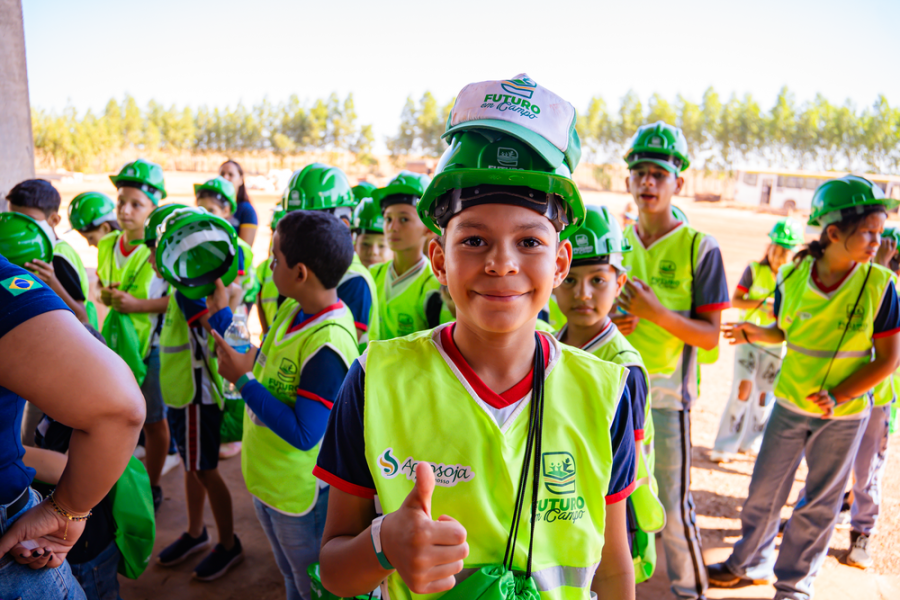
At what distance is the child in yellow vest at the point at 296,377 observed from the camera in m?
2.32

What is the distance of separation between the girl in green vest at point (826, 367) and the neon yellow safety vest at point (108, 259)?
16.5ft

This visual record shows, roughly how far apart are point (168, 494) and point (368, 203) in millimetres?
2795

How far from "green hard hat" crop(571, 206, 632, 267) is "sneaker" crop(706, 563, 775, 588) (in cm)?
248

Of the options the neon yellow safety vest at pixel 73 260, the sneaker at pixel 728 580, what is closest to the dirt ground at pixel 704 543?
the sneaker at pixel 728 580

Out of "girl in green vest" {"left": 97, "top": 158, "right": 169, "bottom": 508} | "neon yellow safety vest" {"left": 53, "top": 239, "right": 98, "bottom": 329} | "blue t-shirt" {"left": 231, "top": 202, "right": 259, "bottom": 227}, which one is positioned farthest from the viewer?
"blue t-shirt" {"left": 231, "top": 202, "right": 259, "bottom": 227}

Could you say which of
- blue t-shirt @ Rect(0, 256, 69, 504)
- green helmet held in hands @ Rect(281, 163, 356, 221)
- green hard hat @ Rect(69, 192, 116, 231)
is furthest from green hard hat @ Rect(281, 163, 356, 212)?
blue t-shirt @ Rect(0, 256, 69, 504)

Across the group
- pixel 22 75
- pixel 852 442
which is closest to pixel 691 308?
pixel 852 442

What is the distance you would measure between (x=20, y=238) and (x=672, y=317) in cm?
393

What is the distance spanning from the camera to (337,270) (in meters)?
2.56

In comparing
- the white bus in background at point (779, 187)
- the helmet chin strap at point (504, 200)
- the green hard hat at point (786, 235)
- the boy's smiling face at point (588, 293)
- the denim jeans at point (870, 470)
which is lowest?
the denim jeans at point (870, 470)

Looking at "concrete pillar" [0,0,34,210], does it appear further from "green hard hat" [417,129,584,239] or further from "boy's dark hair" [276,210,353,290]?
"green hard hat" [417,129,584,239]

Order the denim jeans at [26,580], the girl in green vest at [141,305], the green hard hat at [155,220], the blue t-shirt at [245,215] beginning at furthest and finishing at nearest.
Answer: the blue t-shirt at [245,215] → the girl in green vest at [141,305] → the green hard hat at [155,220] → the denim jeans at [26,580]

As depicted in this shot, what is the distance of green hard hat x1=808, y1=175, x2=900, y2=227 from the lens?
10.1ft

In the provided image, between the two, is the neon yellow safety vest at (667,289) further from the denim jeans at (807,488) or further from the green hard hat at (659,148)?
the denim jeans at (807,488)
